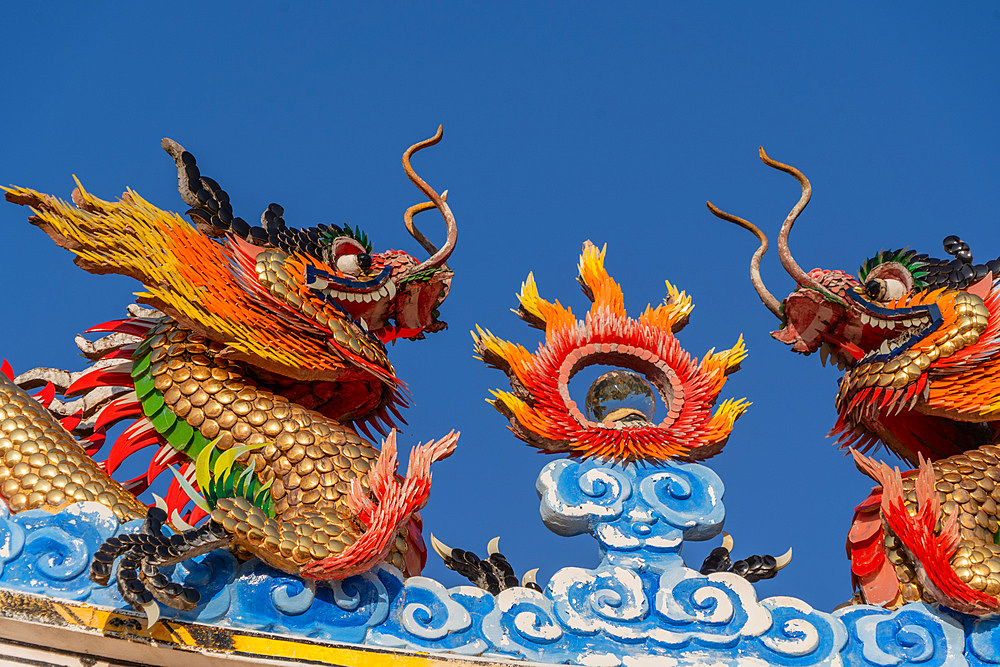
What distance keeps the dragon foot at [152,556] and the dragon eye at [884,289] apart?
4.07 meters

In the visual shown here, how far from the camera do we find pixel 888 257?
305 inches

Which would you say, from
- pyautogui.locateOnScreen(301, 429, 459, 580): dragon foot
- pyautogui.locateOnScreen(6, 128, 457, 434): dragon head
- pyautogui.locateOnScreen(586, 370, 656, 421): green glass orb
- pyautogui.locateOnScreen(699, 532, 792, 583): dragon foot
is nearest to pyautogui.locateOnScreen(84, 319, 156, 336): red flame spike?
pyautogui.locateOnScreen(6, 128, 457, 434): dragon head

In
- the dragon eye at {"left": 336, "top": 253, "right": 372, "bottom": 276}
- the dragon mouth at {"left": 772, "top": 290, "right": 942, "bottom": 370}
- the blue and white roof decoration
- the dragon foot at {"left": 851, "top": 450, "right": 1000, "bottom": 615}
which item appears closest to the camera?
the blue and white roof decoration

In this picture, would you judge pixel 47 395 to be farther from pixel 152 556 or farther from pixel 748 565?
pixel 748 565

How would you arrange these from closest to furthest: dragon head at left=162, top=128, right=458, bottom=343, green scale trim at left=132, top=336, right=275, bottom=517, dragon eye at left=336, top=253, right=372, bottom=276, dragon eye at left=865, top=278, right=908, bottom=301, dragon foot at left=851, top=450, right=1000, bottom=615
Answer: green scale trim at left=132, top=336, right=275, bottom=517 < dragon foot at left=851, top=450, right=1000, bottom=615 < dragon head at left=162, top=128, right=458, bottom=343 < dragon eye at left=336, top=253, right=372, bottom=276 < dragon eye at left=865, top=278, right=908, bottom=301

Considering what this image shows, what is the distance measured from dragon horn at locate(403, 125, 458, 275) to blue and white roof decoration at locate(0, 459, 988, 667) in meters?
1.61

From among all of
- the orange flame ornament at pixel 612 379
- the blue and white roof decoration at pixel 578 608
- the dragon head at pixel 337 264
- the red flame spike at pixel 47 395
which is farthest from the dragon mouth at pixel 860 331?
the red flame spike at pixel 47 395

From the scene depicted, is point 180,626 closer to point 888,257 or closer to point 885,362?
point 885,362

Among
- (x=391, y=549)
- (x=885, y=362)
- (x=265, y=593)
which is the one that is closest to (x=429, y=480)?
(x=391, y=549)

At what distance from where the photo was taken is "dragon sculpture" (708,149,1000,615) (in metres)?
6.27

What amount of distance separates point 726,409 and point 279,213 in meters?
2.76

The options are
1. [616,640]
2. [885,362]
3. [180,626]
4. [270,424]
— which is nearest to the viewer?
[180,626]

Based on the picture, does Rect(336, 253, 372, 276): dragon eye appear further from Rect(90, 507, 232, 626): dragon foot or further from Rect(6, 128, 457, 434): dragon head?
Rect(90, 507, 232, 626): dragon foot

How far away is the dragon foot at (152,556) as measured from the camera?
18.0 ft
